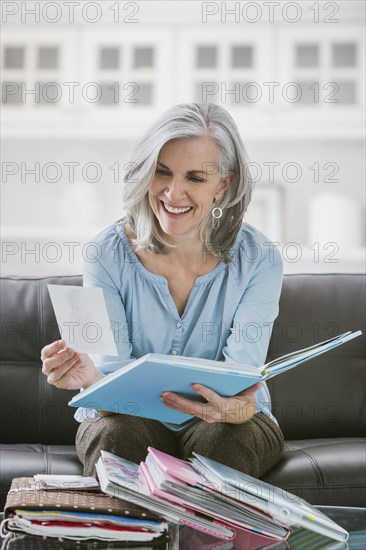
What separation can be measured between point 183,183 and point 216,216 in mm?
153

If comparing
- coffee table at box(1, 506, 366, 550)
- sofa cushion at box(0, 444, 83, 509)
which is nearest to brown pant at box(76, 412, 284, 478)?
sofa cushion at box(0, 444, 83, 509)

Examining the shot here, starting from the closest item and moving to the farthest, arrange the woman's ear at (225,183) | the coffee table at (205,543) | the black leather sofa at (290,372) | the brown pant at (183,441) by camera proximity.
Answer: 1. the coffee table at (205,543)
2. the brown pant at (183,441)
3. the woman's ear at (225,183)
4. the black leather sofa at (290,372)

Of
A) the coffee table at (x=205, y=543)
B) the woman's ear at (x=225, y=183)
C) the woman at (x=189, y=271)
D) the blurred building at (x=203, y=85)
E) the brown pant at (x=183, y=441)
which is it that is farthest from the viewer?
the blurred building at (x=203, y=85)

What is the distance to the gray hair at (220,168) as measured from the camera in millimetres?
1800

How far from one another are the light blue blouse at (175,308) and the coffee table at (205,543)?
0.58 meters

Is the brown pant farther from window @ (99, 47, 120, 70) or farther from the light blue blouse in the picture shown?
window @ (99, 47, 120, 70)

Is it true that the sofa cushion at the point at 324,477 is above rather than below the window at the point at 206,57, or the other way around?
below

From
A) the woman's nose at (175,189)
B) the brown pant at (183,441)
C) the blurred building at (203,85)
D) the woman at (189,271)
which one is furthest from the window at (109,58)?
the brown pant at (183,441)

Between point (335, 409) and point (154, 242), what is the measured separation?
799 mm

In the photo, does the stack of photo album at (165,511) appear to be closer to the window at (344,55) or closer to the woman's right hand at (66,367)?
the woman's right hand at (66,367)

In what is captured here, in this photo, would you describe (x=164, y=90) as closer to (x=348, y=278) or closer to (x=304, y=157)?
(x=304, y=157)

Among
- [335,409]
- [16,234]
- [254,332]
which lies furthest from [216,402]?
[16,234]

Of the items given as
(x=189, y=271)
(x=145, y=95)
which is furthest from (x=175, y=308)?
(x=145, y=95)

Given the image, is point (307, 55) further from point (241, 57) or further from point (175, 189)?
point (175, 189)
